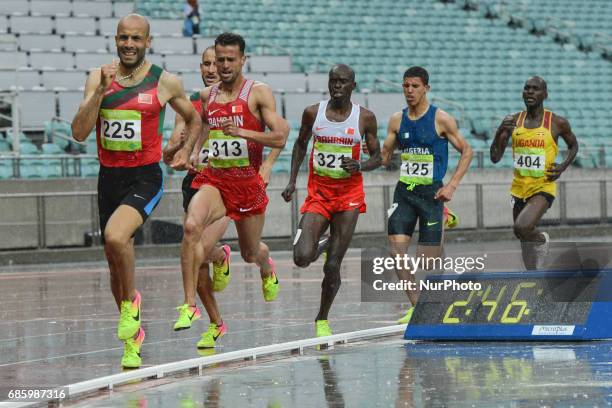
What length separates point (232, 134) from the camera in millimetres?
11164

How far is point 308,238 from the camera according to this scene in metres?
12.8

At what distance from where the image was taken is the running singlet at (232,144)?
11.8 m

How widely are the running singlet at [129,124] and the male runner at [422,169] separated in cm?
371

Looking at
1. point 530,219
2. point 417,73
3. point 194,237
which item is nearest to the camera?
point 194,237

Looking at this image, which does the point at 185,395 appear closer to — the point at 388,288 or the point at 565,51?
the point at 388,288

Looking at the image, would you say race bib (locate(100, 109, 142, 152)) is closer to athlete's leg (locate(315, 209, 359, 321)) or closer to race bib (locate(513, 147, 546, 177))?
athlete's leg (locate(315, 209, 359, 321))

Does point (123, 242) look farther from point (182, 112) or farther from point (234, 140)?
point (234, 140)

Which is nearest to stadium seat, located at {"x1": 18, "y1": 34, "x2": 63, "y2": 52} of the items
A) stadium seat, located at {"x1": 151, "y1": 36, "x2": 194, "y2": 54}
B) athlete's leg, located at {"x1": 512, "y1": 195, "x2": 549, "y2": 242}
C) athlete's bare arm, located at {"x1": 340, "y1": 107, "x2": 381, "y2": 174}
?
stadium seat, located at {"x1": 151, "y1": 36, "x2": 194, "y2": 54}

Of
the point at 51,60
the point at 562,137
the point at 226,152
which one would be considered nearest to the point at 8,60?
the point at 51,60

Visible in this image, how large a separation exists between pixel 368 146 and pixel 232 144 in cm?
186

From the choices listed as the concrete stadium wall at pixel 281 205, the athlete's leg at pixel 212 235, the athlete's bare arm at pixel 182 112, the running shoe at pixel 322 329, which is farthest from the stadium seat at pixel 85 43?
the athlete's bare arm at pixel 182 112

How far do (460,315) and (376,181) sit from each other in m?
18.1

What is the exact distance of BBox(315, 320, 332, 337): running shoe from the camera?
12.5 meters

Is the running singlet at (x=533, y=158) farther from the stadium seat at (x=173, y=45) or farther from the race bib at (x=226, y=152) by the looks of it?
the stadium seat at (x=173, y=45)
